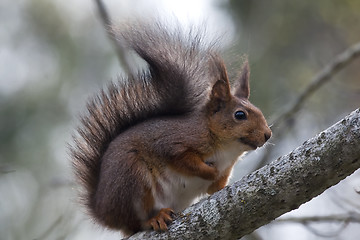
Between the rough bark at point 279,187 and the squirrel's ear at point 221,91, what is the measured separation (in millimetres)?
992

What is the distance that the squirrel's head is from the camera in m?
3.55

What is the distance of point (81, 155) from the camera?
12.1 ft

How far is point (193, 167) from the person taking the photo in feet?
11.0

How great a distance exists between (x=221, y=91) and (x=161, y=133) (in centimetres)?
51

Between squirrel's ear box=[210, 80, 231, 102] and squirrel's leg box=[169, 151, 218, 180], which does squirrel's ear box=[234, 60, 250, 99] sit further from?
squirrel's leg box=[169, 151, 218, 180]

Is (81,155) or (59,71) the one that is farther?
(59,71)

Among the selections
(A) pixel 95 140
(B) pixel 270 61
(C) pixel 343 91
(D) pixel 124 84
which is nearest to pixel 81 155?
(A) pixel 95 140

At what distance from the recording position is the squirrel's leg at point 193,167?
11.0 feet

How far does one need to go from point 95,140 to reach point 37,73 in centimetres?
398

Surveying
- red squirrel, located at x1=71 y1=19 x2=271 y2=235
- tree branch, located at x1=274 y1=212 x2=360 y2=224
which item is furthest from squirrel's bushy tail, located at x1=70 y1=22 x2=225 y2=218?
tree branch, located at x1=274 y1=212 x2=360 y2=224

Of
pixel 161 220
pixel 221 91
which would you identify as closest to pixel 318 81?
pixel 221 91

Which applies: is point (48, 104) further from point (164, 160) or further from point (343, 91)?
point (164, 160)

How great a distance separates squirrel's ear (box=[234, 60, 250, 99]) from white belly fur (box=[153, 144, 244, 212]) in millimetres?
538

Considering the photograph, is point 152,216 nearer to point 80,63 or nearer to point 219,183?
point 219,183
